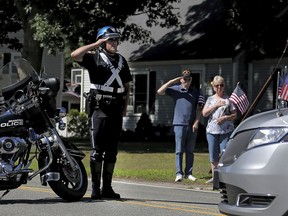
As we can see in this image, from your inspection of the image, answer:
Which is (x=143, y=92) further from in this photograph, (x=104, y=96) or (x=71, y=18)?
(x=104, y=96)

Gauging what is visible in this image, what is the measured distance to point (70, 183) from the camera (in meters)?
8.88

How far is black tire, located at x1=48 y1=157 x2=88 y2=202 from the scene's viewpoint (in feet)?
28.5

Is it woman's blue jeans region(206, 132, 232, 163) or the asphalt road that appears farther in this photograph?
woman's blue jeans region(206, 132, 232, 163)

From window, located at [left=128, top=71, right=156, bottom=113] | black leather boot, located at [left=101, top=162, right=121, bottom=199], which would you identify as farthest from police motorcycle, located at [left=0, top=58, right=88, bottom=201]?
window, located at [left=128, top=71, right=156, bottom=113]

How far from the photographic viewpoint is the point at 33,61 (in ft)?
85.8

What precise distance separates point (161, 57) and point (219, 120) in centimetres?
1983

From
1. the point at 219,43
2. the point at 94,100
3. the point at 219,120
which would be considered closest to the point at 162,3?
the point at 219,43

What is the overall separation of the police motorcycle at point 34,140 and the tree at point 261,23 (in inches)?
728

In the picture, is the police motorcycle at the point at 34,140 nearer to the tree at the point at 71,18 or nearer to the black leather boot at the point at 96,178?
the black leather boot at the point at 96,178

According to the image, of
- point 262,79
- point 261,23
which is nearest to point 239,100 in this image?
point 261,23

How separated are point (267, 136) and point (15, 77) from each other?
4188 millimetres

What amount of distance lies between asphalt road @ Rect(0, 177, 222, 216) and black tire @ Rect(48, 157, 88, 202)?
10 centimetres

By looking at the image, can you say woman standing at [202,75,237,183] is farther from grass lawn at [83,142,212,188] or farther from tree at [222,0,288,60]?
tree at [222,0,288,60]

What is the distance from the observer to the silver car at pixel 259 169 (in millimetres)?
5723
